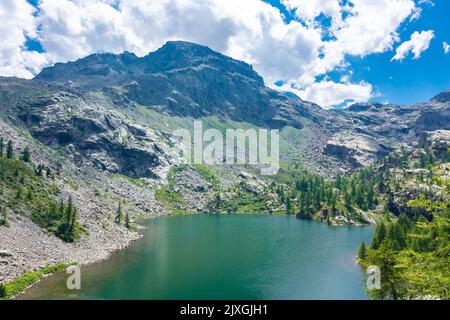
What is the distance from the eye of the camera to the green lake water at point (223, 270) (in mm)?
78688

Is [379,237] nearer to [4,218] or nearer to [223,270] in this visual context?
[223,270]

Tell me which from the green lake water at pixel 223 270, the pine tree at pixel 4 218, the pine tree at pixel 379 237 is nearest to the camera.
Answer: the green lake water at pixel 223 270

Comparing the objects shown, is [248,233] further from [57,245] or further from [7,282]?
[7,282]

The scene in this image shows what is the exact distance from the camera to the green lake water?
258ft

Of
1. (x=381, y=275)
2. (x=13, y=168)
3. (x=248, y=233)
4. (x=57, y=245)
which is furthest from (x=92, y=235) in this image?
(x=381, y=275)

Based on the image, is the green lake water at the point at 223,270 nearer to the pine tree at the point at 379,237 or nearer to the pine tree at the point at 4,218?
the pine tree at the point at 379,237

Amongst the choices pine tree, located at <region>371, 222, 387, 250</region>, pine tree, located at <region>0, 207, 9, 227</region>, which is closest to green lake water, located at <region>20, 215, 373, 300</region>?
pine tree, located at <region>371, 222, 387, 250</region>

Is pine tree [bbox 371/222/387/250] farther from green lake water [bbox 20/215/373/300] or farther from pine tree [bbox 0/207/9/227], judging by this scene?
pine tree [bbox 0/207/9/227]

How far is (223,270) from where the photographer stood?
98438 mm

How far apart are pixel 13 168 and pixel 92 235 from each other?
143 feet

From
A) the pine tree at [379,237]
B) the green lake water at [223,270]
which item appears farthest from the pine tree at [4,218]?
the pine tree at [379,237]

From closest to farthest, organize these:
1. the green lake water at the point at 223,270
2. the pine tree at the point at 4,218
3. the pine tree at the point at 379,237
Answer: the green lake water at the point at 223,270, the pine tree at the point at 4,218, the pine tree at the point at 379,237

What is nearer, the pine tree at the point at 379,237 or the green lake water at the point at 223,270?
the green lake water at the point at 223,270
